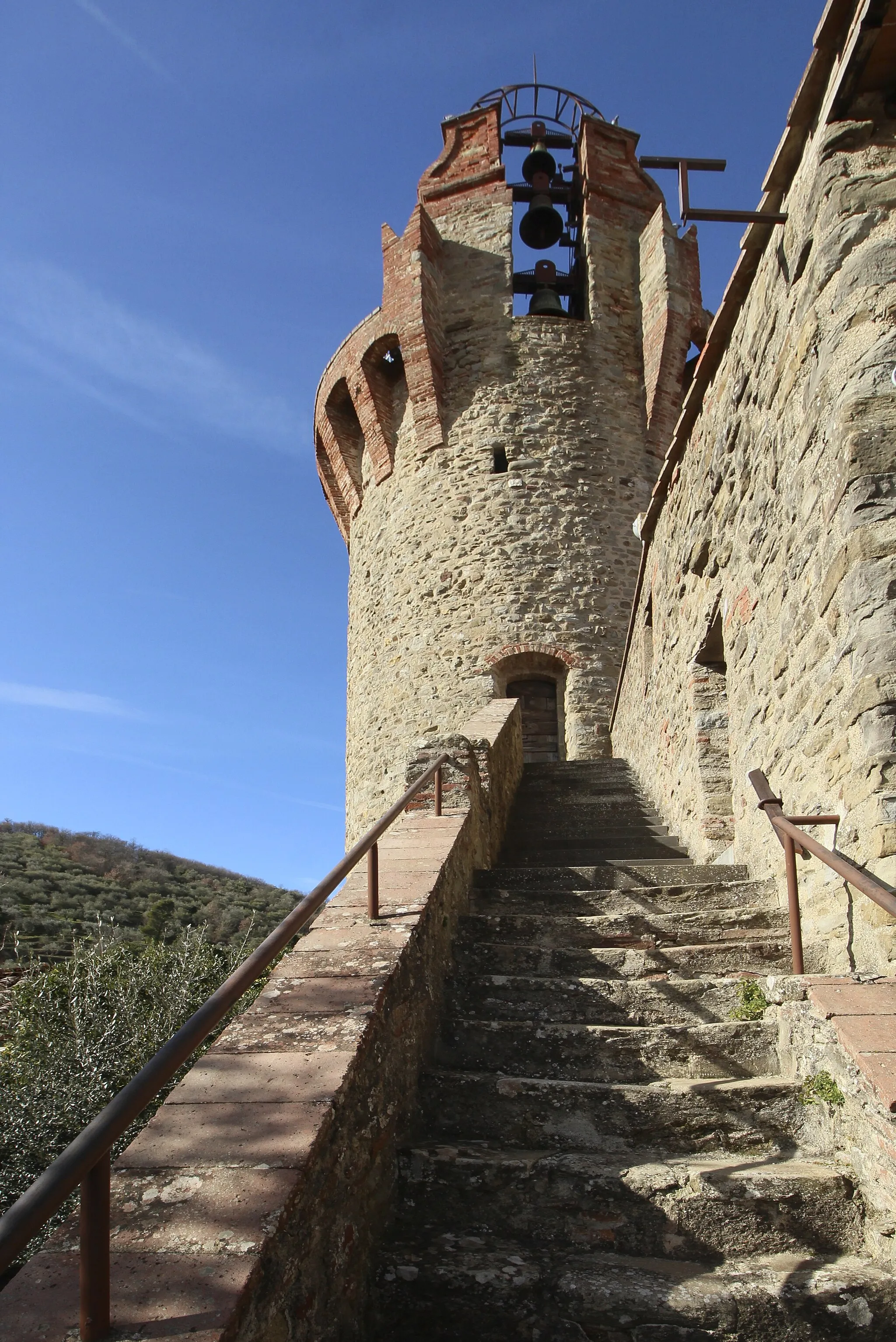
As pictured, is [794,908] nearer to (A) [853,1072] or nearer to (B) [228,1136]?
(A) [853,1072]

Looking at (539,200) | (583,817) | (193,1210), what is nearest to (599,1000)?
(193,1210)

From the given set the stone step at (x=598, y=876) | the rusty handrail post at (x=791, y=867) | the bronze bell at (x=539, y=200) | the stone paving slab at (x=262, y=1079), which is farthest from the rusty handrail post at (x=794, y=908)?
the bronze bell at (x=539, y=200)

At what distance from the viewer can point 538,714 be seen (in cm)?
1291

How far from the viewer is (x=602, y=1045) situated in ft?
10.8

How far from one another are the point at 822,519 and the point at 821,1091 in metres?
2.03

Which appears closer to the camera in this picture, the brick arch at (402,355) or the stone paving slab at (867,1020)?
the stone paving slab at (867,1020)

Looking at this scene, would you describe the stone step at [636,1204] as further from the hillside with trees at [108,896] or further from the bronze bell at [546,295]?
the bronze bell at [546,295]

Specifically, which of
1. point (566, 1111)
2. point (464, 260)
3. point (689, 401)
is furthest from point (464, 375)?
point (566, 1111)

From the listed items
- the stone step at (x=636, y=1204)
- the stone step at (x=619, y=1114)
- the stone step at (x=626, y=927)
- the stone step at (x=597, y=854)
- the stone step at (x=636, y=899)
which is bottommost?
the stone step at (x=636, y=1204)

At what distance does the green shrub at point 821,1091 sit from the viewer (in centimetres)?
280

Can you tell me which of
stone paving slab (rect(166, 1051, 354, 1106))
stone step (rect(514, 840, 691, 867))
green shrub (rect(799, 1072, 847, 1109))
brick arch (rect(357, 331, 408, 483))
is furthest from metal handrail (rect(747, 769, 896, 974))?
brick arch (rect(357, 331, 408, 483))

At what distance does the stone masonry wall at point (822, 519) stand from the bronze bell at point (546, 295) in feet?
33.4

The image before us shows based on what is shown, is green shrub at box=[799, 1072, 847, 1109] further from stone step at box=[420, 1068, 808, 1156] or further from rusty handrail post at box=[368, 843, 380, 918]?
rusty handrail post at box=[368, 843, 380, 918]

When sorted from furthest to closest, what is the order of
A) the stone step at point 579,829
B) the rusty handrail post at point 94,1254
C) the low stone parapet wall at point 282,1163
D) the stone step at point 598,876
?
the stone step at point 579,829
the stone step at point 598,876
the low stone parapet wall at point 282,1163
the rusty handrail post at point 94,1254
